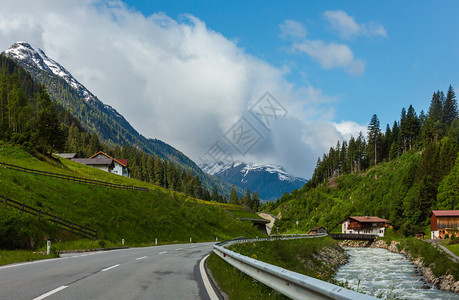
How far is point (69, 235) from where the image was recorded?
28953 millimetres

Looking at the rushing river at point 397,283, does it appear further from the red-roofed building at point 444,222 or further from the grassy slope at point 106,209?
the red-roofed building at point 444,222

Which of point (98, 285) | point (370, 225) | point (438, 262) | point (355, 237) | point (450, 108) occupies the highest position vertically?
point (450, 108)

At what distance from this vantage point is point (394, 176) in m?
113

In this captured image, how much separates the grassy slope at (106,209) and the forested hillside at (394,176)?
49079 mm

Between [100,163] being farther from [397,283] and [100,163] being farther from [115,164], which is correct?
[397,283]

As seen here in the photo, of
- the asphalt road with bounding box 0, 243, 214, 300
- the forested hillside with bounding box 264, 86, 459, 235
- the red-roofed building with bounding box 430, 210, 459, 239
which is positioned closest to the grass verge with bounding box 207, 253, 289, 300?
the asphalt road with bounding box 0, 243, 214, 300

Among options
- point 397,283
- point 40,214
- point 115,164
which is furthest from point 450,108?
point 40,214

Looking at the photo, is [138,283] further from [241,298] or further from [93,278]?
[241,298]

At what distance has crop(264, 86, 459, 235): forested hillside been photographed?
8662cm

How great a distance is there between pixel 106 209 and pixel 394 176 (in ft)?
314

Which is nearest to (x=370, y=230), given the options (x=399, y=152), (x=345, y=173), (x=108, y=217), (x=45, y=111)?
(x=399, y=152)

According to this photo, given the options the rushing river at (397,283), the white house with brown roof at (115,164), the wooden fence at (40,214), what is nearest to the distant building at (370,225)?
the rushing river at (397,283)

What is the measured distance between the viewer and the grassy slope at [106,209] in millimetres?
34250

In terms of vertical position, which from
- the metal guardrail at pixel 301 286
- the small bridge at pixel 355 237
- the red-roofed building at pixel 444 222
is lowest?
the small bridge at pixel 355 237
